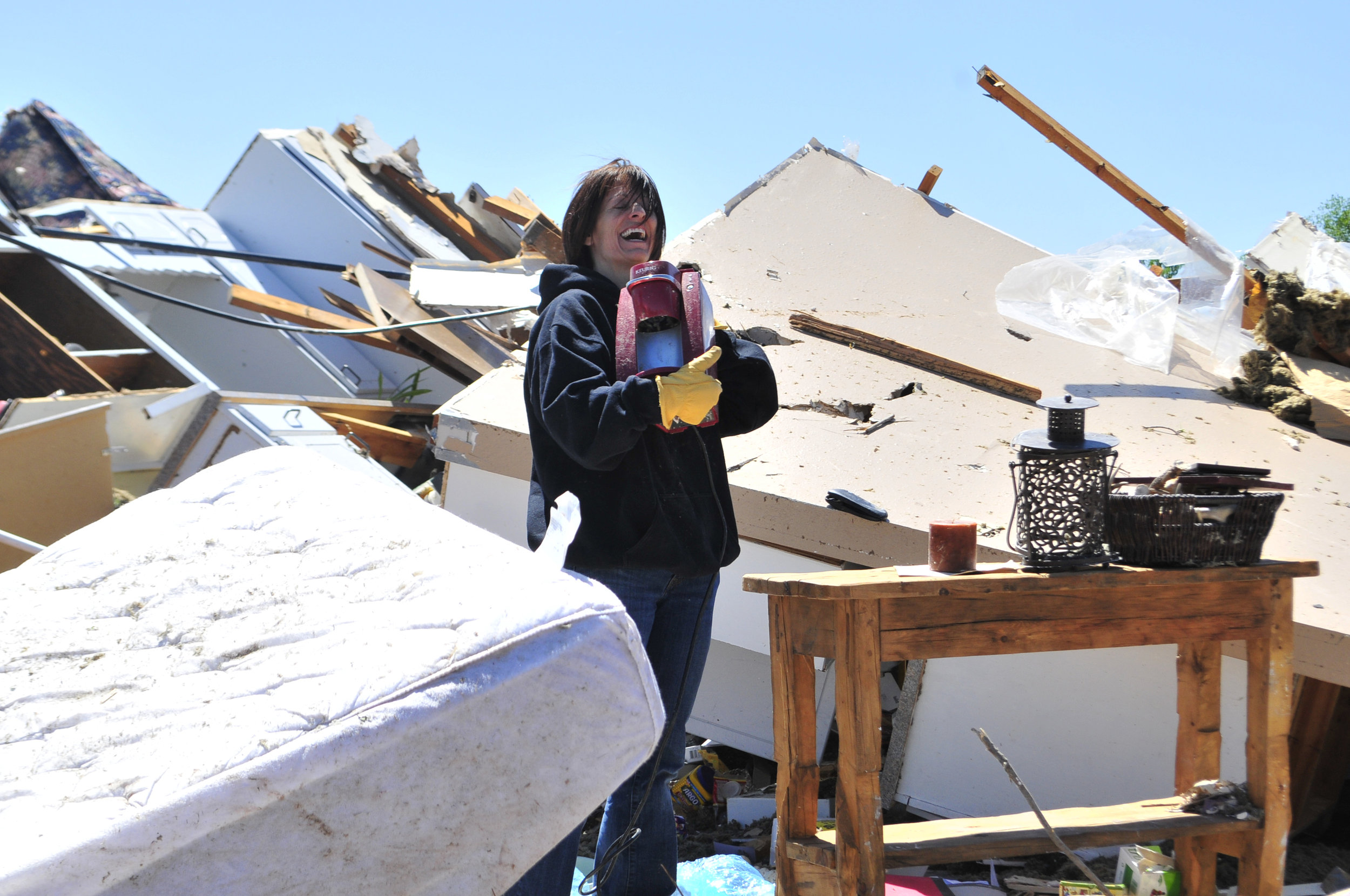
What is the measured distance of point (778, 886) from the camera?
63.0 inches

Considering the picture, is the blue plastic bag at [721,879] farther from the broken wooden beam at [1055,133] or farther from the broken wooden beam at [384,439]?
the broken wooden beam at [1055,133]

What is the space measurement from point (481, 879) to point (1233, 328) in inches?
127

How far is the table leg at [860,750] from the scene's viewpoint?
148cm

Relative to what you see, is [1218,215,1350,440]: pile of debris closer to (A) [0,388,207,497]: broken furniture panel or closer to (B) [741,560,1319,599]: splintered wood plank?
(B) [741,560,1319,599]: splintered wood plank

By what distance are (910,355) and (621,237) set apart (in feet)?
5.00

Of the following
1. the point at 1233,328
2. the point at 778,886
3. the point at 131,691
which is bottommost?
the point at 778,886

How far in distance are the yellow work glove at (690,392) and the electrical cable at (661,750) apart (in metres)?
0.11

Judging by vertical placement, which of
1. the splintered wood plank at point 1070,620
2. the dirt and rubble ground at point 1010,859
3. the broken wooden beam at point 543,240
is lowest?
the dirt and rubble ground at point 1010,859

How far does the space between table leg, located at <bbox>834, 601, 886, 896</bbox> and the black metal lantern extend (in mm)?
313

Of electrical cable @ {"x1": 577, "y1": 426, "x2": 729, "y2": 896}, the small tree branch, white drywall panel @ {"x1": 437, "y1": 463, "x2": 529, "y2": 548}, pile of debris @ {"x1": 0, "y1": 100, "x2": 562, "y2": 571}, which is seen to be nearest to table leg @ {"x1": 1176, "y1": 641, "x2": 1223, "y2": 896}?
the small tree branch

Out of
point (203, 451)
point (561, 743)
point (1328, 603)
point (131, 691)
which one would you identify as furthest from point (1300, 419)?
point (203, 451)

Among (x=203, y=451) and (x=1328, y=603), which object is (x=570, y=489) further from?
(x=203, y=451)

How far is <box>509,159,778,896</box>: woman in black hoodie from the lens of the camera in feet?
4.99

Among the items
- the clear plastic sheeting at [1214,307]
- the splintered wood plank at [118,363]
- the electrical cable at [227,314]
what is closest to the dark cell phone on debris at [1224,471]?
the clear plastic sheeting at [1214,307]
